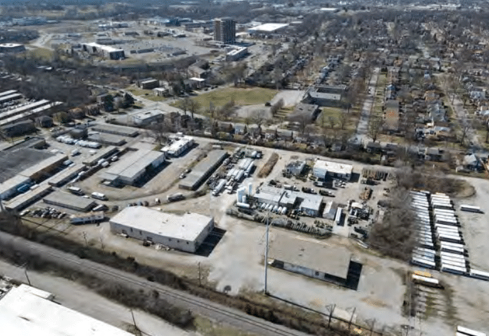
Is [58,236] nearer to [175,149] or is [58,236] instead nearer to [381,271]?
[175,149]

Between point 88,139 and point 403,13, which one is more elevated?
point 403,13

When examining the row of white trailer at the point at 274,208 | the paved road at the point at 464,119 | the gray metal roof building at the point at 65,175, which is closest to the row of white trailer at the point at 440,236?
the row of white trailer at the point at 274,208

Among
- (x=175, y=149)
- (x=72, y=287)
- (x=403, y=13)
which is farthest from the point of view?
(x=403, y=13)

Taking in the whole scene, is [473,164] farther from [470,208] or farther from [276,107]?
[276,107]

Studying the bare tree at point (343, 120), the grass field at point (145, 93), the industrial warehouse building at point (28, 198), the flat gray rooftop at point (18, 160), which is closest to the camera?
the industrial warehouse building at point (28, 198)

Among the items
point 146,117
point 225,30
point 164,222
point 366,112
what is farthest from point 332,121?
point 225,30

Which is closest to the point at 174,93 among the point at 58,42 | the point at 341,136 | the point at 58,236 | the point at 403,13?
the point at 341,136

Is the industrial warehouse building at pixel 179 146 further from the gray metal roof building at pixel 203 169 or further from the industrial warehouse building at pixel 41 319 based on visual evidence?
the industrial warehouse building at pixel 41 319
